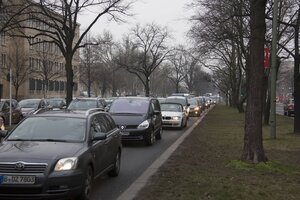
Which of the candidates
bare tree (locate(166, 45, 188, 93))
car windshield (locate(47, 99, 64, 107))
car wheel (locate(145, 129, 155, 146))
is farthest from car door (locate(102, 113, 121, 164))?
bare tree (locate(166, 45, 188, 93))

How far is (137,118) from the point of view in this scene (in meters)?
17.8

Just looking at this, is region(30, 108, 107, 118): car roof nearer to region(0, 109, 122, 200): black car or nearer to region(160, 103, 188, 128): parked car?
region(0, 109, 122, 200): black car

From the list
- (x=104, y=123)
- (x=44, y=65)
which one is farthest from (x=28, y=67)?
(x=104, y=123)

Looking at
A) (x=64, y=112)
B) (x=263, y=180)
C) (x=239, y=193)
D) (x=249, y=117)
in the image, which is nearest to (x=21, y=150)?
(x=64, y=112)

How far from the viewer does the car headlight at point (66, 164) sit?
7.59 m

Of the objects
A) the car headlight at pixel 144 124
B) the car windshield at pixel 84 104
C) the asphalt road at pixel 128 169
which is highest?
the car windshield at pixel 84 104

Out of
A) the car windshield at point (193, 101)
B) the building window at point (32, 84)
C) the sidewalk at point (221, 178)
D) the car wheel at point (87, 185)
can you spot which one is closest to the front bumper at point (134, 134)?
the sidewalk at point (221, 178)

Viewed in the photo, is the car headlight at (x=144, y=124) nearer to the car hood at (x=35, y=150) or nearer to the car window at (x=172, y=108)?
the car hood at (x=35, y=150)

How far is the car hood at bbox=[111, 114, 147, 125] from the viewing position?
17609mm

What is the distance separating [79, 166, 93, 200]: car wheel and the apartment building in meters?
47.4

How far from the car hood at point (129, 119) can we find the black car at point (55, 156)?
23.9 ft

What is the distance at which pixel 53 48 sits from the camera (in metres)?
Result: 95.4

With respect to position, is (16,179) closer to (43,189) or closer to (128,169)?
(43,189)

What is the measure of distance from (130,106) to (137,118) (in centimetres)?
122
